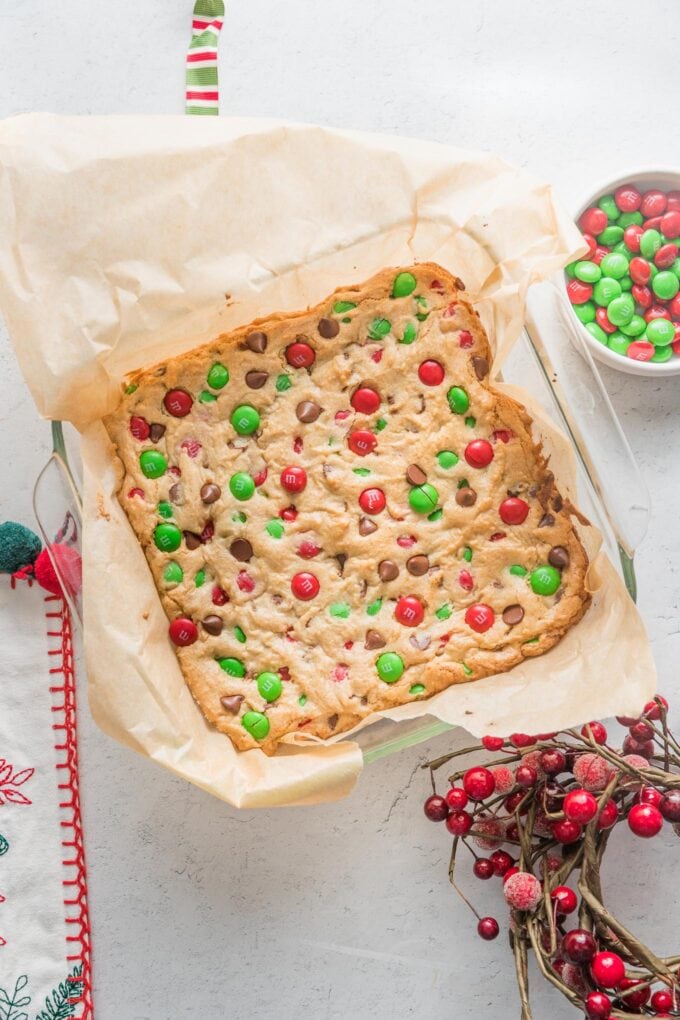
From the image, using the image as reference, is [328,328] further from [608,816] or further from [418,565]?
[608,816]

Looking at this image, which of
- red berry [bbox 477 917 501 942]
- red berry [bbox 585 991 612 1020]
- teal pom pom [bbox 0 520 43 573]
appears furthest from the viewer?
teal pom pom [bbox 0 520 43 573]

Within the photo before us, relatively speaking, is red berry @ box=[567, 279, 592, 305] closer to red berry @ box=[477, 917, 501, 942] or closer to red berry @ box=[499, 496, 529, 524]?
red berry @ box=[499, 496, 529, 524]

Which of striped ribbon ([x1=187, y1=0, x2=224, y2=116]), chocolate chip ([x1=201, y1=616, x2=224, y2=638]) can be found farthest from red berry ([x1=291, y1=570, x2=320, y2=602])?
striped ribbon ([x1=187, y1=0, x2=224, y2=116])

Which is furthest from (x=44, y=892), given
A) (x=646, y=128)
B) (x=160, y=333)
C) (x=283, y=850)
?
(x=646, y=128)

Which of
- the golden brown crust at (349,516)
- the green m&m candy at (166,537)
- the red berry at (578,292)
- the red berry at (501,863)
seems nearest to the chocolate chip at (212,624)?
the golden brown crust at (349,516)

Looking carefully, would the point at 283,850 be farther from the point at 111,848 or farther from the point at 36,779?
the point at 36,779

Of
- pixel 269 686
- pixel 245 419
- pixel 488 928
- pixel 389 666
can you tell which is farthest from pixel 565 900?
pixel 245 419

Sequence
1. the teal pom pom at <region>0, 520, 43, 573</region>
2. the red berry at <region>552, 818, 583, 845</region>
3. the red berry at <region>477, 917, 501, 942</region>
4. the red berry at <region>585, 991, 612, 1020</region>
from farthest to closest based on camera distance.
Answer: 1. the teal pom pom at <region>0, 520, 43, 573</region>
2. the red berry at <region>477, 917, 501, 942</region>
3. the red berry at <region>552, 818, 583, 845</region>
4. the red berry at <region>585, 991, 612, 1020</region>
